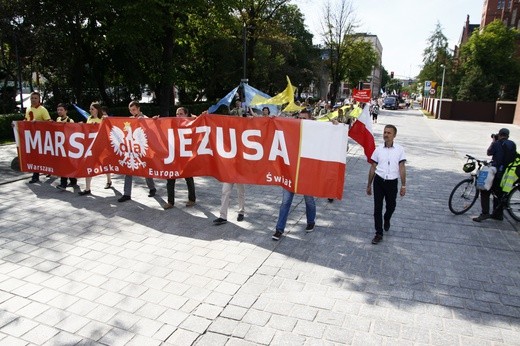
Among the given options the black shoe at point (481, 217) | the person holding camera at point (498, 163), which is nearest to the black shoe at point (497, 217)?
the person holding camera at point (498, 163)

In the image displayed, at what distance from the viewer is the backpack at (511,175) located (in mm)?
7078

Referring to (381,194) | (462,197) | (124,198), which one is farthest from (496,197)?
(124,198)

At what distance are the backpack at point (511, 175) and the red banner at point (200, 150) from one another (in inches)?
130

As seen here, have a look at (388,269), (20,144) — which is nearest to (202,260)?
(388,269)

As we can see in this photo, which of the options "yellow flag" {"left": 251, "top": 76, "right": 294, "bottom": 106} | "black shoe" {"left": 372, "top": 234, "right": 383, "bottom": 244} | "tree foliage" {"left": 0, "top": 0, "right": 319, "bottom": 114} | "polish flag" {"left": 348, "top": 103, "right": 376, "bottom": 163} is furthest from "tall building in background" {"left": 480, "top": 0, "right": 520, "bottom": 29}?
"black shoe" {"left": 372, "top": 234, "right": 383, "bottom": 244}

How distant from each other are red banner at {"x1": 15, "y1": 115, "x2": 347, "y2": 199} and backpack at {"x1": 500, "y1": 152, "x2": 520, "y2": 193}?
3296 millimetres

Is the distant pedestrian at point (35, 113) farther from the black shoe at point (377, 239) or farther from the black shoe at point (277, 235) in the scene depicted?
the black shoe at point (377, 239)

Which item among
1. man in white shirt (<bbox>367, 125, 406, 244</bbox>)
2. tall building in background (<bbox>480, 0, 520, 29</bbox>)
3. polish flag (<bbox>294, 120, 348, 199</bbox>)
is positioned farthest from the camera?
tall building in background (<bbox>480, 0, 520, 29</bbox>)

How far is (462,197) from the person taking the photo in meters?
7.91

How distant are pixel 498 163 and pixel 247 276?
5.30m

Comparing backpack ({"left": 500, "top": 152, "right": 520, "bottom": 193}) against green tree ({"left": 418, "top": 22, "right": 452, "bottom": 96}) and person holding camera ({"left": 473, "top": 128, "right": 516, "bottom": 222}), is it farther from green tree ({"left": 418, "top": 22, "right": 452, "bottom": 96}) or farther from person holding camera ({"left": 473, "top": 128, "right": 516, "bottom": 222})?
green tree ({"left": 418, "top": 22, "right": 452, "bottom": 96})

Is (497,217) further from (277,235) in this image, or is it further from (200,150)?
(200,150)

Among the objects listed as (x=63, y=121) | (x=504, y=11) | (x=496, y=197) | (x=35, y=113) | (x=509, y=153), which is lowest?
(x=496, y=197)

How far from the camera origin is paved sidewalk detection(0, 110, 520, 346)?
402 centimetres
